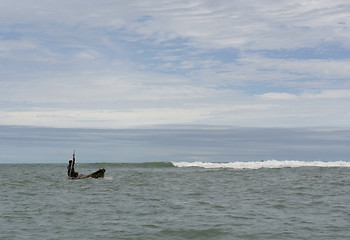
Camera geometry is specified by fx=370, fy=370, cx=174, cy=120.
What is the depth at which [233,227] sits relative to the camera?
15289mm

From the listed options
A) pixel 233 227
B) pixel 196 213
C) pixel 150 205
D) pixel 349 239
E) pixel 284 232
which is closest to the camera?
pixel 349 239

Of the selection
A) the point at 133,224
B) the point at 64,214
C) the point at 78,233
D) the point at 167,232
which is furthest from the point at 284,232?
the point at 64,214

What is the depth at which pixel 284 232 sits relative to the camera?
14.3 meters

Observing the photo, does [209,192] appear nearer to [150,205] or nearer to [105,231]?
[150,205]

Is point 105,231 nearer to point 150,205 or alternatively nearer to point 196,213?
point 196,213

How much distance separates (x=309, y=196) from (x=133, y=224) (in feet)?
45.4

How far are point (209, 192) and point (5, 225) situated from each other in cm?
1543

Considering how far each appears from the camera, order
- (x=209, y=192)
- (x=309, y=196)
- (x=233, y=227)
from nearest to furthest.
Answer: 1. (x=233, y=227)
2. (x=309, y=196)
3. (x=209, y=192)

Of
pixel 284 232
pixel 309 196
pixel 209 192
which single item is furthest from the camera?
pixel 209 192

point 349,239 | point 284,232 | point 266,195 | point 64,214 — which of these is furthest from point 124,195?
point 349,239

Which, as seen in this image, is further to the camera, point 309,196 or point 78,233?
point 309,196

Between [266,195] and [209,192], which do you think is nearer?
[266,195]

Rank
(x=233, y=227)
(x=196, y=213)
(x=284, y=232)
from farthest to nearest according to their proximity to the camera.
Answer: (x=196, y=213), (x=233, y=227), (x=284, y=232)

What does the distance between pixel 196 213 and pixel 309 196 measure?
10065mm
